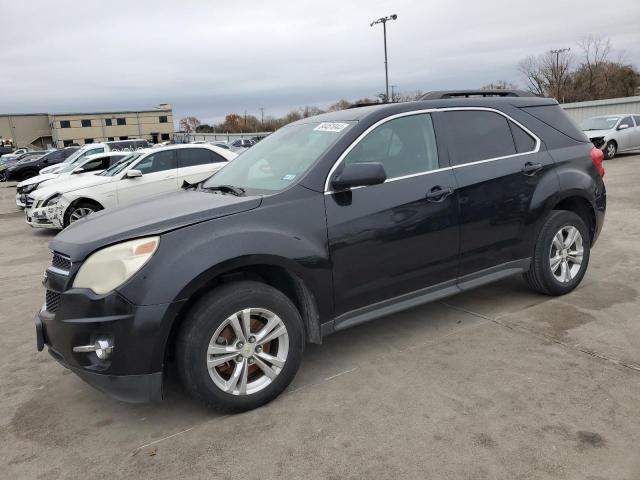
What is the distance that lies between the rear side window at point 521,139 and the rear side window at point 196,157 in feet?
23.1

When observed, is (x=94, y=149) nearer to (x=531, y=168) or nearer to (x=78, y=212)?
(x=78, y=212)

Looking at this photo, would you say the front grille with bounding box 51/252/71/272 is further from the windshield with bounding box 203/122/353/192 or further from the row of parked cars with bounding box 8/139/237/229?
the row of parked cars with bounding box 8/139/237/229

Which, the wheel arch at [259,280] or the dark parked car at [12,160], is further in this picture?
the dark parked car at [12,160]

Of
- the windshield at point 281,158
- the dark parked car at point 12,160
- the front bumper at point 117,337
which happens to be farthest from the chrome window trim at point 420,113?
the dark parked car at point 12,160

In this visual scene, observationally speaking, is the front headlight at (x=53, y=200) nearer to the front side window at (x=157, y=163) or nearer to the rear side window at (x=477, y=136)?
the front side window at (x=157, y=163)

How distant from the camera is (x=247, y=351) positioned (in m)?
3.06

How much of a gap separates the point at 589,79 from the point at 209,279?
60643mm

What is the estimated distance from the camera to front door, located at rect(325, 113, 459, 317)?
3412 mm

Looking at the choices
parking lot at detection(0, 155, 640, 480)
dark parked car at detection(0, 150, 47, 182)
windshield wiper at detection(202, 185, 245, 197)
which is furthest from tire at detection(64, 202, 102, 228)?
dark parked car at detection(0, 150, 47, 182)

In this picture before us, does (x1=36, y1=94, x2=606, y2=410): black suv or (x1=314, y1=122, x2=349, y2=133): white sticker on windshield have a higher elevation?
(x1=314, y1=122, x2=349, y2=133): white sticker on windshield

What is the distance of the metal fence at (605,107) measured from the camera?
29.2 m

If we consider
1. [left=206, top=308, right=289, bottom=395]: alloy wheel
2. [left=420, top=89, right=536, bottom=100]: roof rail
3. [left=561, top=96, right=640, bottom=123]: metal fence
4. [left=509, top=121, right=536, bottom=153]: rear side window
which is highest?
[left=561, top=96, right=640, bottom=123]: metal fence

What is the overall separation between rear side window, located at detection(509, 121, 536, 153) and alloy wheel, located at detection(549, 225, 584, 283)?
790 millimetres

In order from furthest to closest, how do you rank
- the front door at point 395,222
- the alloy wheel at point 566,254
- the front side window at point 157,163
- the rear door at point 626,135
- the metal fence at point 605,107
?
the metal fence at point 605,107
the rear door at point 626,135
the front side window at point 157,163
the alloy wheel at point 566,254
the front door at point 395,222
